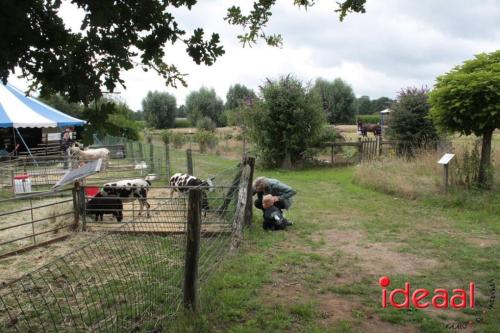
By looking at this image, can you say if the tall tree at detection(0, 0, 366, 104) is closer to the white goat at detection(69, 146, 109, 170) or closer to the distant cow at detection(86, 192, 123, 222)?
the distant cow at detection(86, 192, 123, 222)

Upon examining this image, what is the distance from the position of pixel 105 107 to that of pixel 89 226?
6.26m

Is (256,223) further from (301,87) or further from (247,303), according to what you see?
(301,87)

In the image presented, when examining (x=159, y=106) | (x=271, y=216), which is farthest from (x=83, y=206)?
(x=159, y=106)

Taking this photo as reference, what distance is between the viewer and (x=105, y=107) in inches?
94.9

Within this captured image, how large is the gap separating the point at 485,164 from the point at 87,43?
961cm

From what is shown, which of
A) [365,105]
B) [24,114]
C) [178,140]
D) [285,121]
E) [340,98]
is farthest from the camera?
[365,105]

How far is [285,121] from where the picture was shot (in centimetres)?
1825

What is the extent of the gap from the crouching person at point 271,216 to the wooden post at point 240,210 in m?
0.46

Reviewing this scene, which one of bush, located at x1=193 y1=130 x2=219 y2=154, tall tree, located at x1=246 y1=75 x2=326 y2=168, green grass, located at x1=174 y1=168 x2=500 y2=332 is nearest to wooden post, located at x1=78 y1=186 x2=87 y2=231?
green grass, located at x1=174 y1=168 x2=500 y2=332

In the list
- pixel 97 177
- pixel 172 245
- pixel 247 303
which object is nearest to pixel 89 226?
pixel 172 245

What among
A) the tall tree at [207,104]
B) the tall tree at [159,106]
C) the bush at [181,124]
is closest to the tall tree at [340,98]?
the tall tree at [207,104]

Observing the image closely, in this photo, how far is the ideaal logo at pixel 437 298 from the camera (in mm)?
4590

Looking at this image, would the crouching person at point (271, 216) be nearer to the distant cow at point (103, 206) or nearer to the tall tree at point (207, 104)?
the distant cow at point (103, 206)

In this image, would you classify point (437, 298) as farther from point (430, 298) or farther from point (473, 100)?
point (473, 100)
